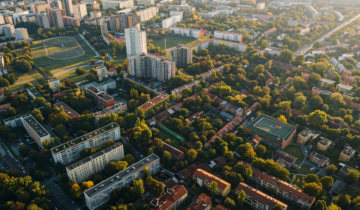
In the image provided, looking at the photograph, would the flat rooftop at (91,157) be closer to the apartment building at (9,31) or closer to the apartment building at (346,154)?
the apartment building at (346,154)

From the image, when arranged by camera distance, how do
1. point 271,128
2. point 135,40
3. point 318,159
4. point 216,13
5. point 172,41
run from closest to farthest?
point 318,159 → point 271,128 → point 135,40 → point 172,41 → point 216,13

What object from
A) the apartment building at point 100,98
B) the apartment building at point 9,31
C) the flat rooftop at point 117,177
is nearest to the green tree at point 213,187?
the flat rooftop at point 117,177

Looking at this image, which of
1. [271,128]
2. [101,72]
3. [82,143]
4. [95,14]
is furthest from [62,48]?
[271,128]

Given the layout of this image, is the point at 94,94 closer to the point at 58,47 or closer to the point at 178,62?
the point at 178,62

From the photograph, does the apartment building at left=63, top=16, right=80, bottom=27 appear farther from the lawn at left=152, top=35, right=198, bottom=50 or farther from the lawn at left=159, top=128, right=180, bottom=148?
the lawn at left=159, top=128, right=180, bottom=148

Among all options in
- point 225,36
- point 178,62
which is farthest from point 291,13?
point 178,62

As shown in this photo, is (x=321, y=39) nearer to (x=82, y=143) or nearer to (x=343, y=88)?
(x=343, y=88)
